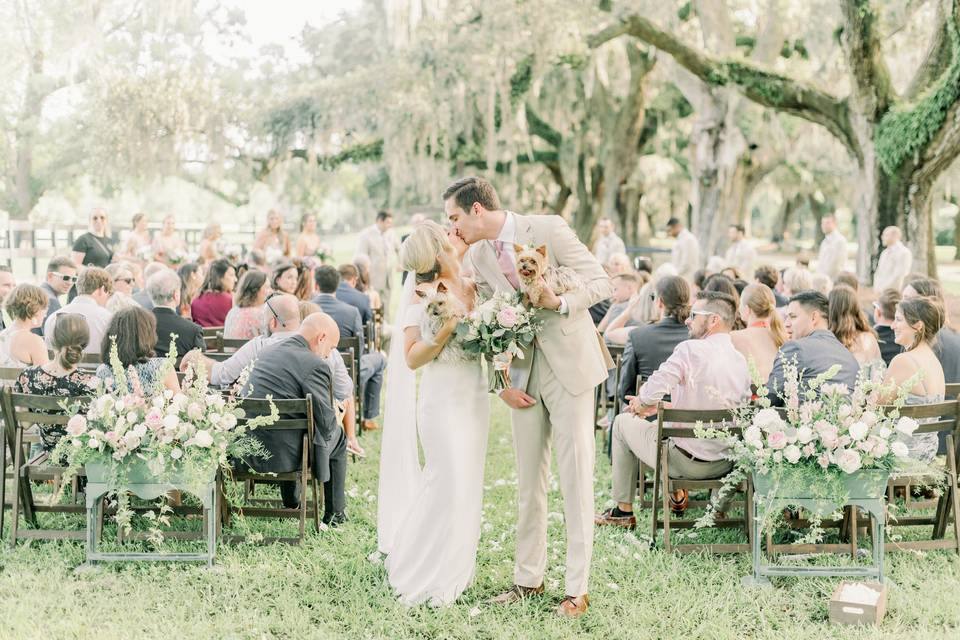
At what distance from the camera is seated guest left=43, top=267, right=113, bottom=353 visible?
6.50m

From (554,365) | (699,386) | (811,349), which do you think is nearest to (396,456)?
(554,365)

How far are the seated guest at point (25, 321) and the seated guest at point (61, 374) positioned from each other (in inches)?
22.1

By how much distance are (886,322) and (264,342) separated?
14.1 feet


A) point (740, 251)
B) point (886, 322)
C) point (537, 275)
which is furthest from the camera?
point (740, 251)

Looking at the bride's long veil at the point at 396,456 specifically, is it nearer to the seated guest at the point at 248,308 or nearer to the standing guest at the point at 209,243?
the seated guest at the point at 248,308

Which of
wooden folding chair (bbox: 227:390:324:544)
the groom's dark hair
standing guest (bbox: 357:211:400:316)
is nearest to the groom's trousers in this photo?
the groom's dark hair

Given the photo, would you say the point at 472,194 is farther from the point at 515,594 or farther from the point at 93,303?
the point at 93,303

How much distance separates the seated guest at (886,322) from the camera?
6691mm

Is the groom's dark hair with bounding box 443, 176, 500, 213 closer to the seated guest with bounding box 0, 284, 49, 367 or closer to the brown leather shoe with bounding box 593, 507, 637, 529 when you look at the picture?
the brown leather shoe with bounding box 593, 507, 637, 529

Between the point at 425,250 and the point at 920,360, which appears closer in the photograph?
the point at 425,250

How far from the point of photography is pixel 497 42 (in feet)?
58.7

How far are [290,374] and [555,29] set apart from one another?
1311 centimetres

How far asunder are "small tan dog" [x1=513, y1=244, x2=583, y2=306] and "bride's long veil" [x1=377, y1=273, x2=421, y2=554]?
3.52ft

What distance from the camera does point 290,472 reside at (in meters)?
5.16
